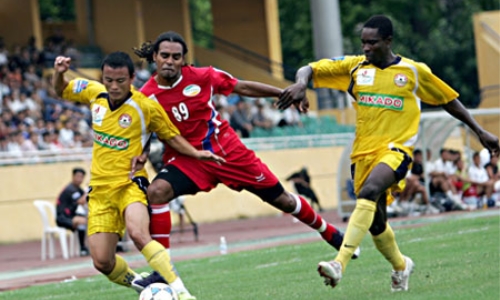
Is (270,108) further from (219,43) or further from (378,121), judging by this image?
(378,121)

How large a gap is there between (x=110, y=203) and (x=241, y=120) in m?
20.2

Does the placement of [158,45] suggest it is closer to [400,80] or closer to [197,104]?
[197,104]

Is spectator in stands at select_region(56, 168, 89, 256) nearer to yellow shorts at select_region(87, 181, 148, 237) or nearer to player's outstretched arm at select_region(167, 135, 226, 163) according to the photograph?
player's outstretched arm at select_region(167, 135, 226, 163)

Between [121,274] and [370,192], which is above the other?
[370,192]

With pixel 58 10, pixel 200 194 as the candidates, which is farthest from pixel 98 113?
pixel 58 10

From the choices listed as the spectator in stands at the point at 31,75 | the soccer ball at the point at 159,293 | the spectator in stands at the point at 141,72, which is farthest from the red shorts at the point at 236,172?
the spectator in stands at the point at 141,72

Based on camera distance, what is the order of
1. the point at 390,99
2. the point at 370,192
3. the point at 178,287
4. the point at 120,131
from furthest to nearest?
1. the point at 120,131
2. the point at 390,99
3. the point at 178,287
4. the point at 370,192

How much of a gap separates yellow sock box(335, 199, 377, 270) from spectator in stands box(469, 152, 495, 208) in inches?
631

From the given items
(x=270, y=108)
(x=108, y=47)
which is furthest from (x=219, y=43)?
(x=270, y=108)

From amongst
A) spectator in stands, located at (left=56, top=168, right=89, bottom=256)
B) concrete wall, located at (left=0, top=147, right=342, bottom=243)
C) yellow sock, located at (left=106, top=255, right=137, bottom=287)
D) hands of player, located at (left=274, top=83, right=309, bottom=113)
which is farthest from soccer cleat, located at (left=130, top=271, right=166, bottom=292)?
concrete wall, located at (left=0, top=147, right=342, bottom=243)

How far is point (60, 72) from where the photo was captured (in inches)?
403

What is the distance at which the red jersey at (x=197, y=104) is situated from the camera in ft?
35.4

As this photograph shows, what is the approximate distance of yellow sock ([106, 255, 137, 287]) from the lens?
10.3 metres

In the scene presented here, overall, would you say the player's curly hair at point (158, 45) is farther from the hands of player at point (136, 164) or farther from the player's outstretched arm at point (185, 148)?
the hands of player at point (136, 164)
